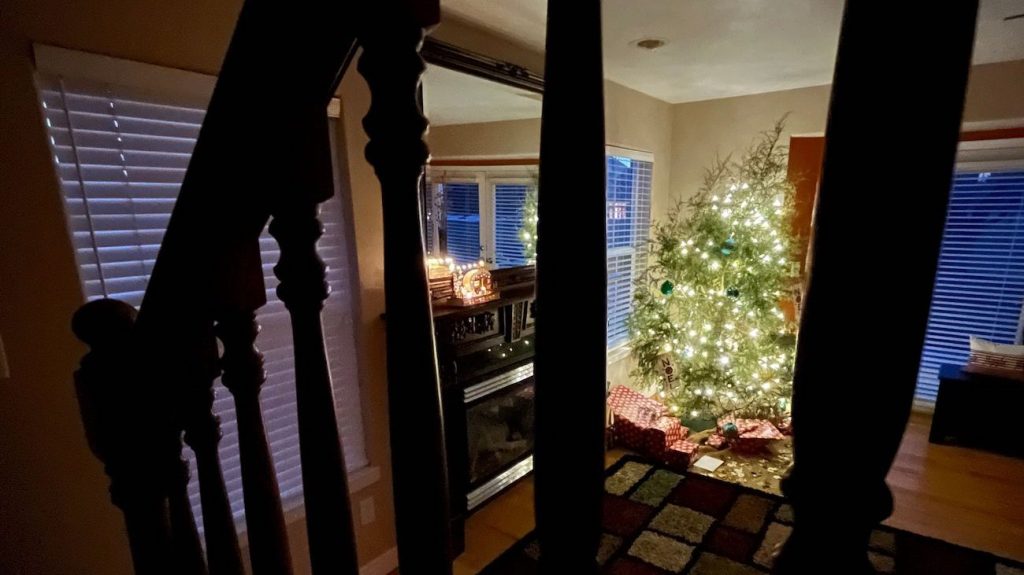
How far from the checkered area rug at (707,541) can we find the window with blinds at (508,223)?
1413mm

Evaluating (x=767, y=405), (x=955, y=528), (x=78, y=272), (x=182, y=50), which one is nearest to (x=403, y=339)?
(x=78, y=272)

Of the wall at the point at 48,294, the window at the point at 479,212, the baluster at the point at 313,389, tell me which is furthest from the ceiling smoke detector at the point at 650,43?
the baluster at the point at 313,389

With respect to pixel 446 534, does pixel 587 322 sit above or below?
above

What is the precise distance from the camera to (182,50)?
1.34 meters

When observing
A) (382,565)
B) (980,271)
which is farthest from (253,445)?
(980,271)

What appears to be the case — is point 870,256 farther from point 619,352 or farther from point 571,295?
point 619,352

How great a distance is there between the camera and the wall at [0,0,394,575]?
44.1 inches

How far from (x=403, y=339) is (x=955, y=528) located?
3181mm

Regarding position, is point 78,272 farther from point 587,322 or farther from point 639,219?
point 639,219

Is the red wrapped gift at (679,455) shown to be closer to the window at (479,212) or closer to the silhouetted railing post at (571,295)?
the window at (479,212)

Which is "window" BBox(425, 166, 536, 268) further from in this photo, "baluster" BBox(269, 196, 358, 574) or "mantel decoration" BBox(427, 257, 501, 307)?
"baluster" BBox(269, 196, 358, 574)

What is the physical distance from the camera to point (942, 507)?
2525mm

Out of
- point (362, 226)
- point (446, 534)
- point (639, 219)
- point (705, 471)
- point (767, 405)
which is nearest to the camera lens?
point (446, 534)

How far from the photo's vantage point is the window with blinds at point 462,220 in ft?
7.30
